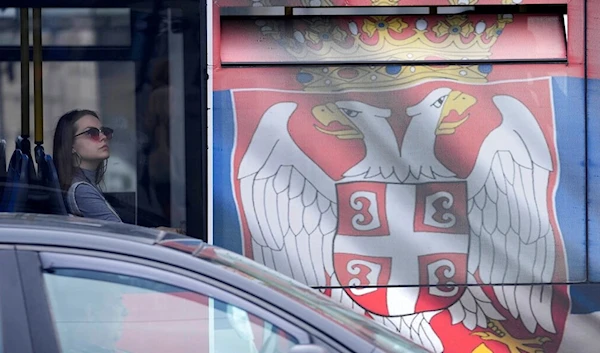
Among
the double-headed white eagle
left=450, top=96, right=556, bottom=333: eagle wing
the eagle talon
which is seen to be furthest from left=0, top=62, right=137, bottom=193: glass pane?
the eagle talon

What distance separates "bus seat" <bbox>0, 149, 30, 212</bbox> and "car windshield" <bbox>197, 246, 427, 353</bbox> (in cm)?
238

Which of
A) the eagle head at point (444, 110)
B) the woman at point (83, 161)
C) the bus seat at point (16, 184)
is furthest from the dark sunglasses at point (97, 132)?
the eagle head at point (444, 110)

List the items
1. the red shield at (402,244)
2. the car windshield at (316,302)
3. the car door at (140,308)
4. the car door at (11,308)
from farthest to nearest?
1. the red shield at (402,244)
2. the car windshield at (316,302)
3. the car door at (140,308)
4. the car door at (11,308)

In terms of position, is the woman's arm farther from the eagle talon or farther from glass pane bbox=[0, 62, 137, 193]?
the eagle talon

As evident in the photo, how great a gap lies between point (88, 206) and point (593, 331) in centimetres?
274

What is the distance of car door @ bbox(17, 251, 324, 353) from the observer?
255 cm

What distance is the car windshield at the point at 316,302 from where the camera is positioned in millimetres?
2707

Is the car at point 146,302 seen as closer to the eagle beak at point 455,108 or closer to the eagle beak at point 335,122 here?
the eagle beak at point 335,122

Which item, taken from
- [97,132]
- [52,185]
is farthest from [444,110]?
[52,185]

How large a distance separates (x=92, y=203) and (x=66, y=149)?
0.32 m

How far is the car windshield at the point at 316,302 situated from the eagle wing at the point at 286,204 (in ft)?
6.95

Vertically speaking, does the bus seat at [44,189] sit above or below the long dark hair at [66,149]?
below

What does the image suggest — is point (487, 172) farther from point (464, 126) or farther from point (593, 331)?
point (593, 331)

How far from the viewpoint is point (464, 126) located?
5.25m
